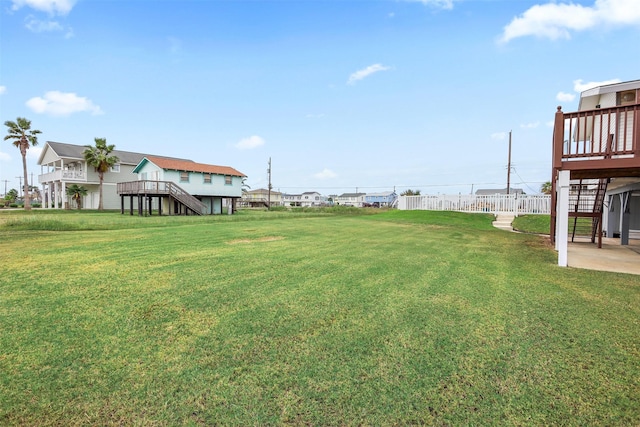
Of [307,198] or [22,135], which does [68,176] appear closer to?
[22,135]

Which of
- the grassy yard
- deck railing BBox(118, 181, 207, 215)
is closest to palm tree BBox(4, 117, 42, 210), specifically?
deck railing BBox(118, 181, 207, 215)

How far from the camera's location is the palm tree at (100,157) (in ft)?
96.0

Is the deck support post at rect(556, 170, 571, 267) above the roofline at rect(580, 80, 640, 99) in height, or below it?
below

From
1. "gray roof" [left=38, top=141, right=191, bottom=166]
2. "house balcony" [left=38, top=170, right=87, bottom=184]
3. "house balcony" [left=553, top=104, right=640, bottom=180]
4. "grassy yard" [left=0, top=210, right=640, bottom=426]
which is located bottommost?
"grassy yard" [left=0, top=210, right=640, bottom=426]

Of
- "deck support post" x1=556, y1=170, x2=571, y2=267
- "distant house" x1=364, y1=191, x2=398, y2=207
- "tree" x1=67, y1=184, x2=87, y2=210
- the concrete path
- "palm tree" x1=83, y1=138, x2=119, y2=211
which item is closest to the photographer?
"deck support post" x1=556, y1=170, x2=571, y2=267

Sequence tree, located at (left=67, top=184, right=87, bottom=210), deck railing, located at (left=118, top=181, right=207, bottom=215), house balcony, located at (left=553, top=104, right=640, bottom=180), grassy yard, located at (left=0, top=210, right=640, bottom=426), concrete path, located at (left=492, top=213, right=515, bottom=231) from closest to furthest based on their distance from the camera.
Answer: grassy yard, located at (left=0, top=210, right=640, bottom=426)
house balcony, located at (left=553, top=104, right=640, bottom=180)
concrete path, located at (left=492, top=213, right=515, bottom=231)
deck railing, located at (left=118, top=181, right=207, bottom=215)
tree, located at (left=67, top=184, right=87, bottom=210)

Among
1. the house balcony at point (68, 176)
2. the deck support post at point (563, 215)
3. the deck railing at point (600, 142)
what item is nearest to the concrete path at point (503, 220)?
the deck railing at point (600, 142)

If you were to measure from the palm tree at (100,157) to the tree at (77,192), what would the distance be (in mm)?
2537

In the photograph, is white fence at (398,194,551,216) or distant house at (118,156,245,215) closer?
white fence at (398,194,551,216)

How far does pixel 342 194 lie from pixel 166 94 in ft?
269

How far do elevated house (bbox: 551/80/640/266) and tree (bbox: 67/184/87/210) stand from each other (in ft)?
126

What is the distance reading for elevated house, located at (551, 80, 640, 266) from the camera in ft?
18.6

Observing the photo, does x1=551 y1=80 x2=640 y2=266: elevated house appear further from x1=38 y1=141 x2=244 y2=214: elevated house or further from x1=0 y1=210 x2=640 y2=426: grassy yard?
x1=38 y1=141 x2=244 y2=214: elevated house

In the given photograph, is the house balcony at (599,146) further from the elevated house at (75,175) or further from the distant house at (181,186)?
the elevated house at (75,175)
